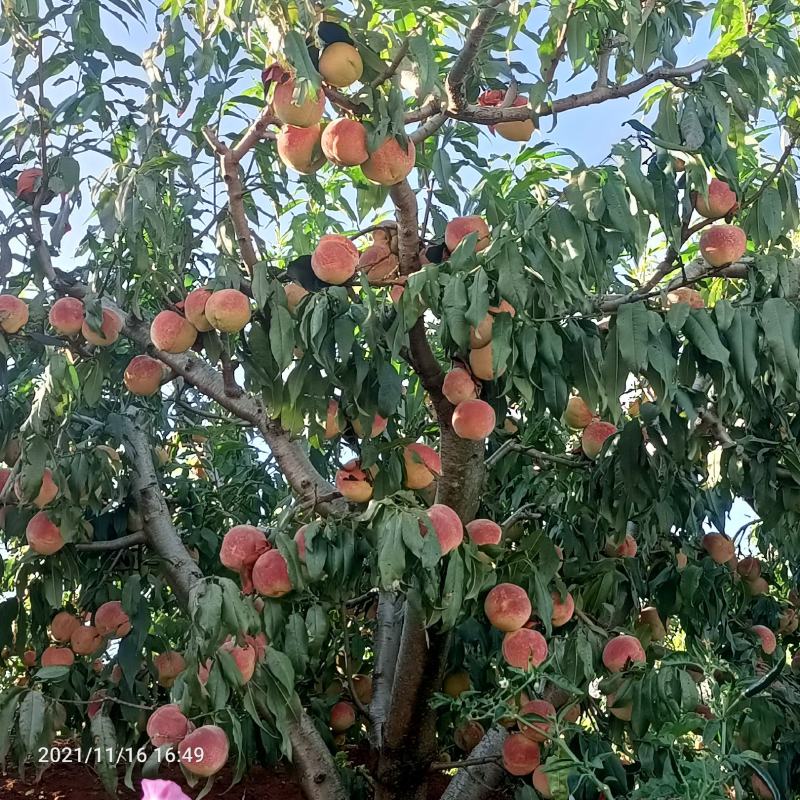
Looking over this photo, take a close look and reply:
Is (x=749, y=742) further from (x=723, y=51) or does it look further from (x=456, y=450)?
(x=723, y=51)

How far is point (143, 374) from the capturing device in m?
2.21

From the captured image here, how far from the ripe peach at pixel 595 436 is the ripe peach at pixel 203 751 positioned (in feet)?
3.78

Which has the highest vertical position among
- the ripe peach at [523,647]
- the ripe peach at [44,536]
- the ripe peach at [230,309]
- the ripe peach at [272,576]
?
the ripe peach at [230,309]

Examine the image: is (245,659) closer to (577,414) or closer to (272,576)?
(272,576)

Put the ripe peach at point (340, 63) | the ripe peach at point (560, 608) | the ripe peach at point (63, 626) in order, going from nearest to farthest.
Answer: the ripe peach at point (340, 63) → the ripe peach at point (560, 608) → the ripe peach at point (63, 626)

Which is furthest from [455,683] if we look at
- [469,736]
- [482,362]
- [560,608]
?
[482,362]

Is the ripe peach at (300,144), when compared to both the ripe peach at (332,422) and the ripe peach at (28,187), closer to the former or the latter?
the ripe peach at (332,422)

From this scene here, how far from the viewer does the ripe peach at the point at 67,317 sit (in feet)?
7.03

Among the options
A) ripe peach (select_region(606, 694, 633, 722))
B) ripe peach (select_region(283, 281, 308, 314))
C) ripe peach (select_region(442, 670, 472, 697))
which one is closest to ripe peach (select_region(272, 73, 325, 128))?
ripe peach (select_region(283, 281, 308, 314))

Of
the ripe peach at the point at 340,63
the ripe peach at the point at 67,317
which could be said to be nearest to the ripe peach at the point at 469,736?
the ripe peach at the point at 67,317

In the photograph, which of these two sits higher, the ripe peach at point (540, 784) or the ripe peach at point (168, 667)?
the ripe peach at point (168, 667)

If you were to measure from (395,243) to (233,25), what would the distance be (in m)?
0.71

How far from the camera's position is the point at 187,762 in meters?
1.69

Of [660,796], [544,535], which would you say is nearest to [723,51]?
[544,535]
